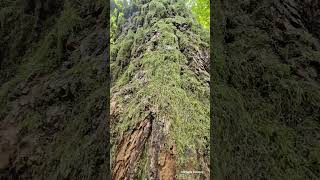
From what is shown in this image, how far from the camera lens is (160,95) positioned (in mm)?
3736

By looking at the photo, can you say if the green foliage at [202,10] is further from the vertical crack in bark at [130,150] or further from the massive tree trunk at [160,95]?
the vertical crack in bark at [130,150]

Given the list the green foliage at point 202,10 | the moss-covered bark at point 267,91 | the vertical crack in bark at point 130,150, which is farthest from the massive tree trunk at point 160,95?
the moss-covered bark at point 267,91

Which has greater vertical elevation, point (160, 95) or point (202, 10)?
point (202, 10)

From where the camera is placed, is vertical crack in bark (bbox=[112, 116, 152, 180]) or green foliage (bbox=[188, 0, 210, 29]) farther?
green foliage (bbox=[188, 0, 210, 29])

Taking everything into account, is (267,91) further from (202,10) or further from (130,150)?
(130,150)

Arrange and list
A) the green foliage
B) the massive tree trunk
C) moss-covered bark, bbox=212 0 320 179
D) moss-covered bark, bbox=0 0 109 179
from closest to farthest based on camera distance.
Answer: the massive tree trunk
moss-covered bark, bbox=212 0 320 179
moss-covered bark, bbox=0 0 109 179
the green foliage

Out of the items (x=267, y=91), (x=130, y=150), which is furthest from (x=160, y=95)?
(x=267, y=91)

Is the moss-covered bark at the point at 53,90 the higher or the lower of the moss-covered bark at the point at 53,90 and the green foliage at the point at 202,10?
the lower

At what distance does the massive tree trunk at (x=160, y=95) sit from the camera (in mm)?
3326

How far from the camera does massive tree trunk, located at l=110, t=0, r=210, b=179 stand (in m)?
3.33

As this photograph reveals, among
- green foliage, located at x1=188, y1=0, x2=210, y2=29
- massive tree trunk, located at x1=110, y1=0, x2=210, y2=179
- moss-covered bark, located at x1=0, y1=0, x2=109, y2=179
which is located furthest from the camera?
green foliage, located at x1=188, y1=0, x2=210, y2=29

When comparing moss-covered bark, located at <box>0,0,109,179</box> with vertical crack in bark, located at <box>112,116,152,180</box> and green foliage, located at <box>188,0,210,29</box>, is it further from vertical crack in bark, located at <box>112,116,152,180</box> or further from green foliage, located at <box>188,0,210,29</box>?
green foliage, located at <box>188,0,210,29</box>

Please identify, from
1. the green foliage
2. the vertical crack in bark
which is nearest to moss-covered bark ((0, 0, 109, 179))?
the vertical crack in bark

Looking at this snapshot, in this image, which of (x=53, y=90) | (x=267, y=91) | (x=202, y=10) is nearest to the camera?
(x=267, y=91)
